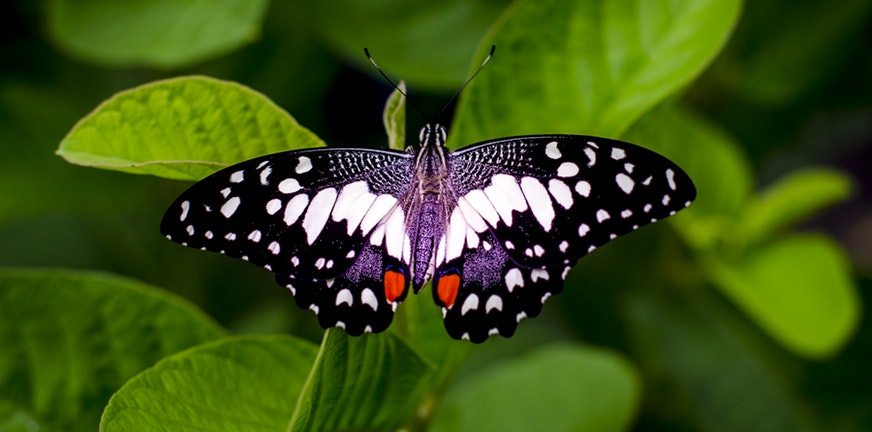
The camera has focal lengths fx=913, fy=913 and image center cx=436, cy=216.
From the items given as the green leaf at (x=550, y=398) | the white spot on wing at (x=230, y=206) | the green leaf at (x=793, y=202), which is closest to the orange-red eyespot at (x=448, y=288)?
the white spot on wing at (x=230, y=206)

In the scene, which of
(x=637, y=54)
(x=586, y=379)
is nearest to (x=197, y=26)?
(x=637, y=54)

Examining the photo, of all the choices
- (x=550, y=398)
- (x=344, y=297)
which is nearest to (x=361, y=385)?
(x=344, y=297)

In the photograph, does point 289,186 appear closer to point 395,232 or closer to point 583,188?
point 395,232

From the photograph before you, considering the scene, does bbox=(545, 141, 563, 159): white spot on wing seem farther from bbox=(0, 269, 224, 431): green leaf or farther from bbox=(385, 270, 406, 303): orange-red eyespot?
bbox=(0, 269, 224, 431): green leaf

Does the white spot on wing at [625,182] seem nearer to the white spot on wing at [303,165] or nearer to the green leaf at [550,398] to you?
the white spot on wing at [303,165]

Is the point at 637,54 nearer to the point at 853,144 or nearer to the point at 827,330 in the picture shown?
the point at 827,330

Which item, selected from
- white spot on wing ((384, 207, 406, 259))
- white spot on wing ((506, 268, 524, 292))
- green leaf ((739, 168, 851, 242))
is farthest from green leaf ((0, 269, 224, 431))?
green leaf ((739, 168, 851, 242))
